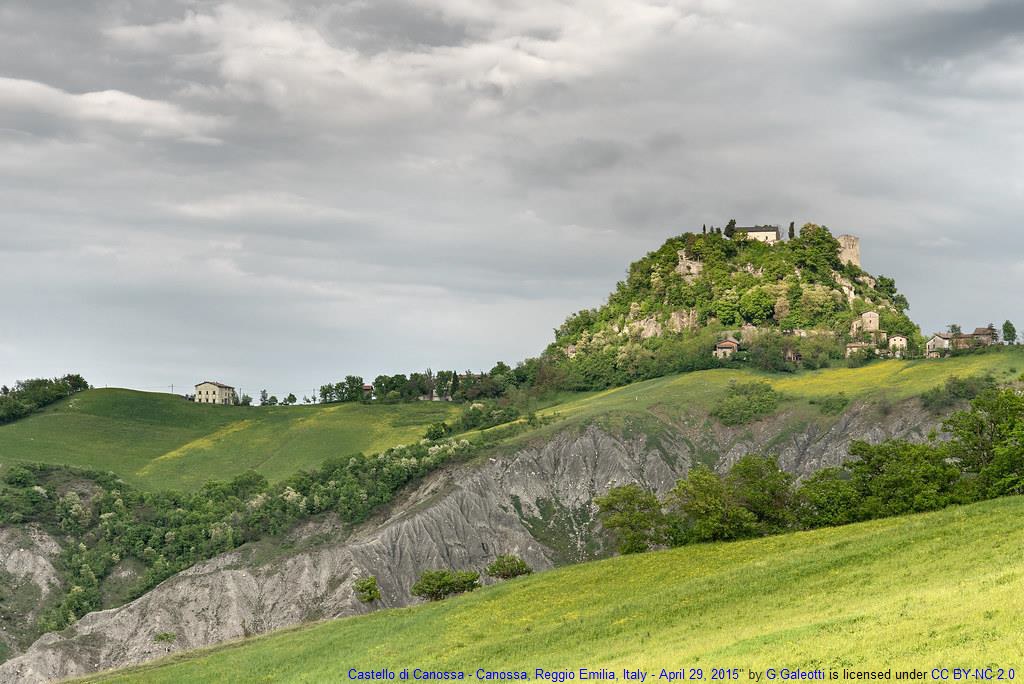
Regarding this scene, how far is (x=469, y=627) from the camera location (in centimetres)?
7825

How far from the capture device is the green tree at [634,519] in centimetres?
10844

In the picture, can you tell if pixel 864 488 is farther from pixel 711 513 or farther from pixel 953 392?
pixel 953 392

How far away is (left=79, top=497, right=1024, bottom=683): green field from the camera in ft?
147

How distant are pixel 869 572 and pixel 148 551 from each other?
137 m

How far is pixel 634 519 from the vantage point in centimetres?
10994

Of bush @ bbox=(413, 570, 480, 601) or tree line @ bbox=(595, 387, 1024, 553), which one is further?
bush @ bbox=(413, 570, 480, 601)

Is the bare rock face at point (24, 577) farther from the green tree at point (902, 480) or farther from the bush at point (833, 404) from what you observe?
the bush at point (833, 404)

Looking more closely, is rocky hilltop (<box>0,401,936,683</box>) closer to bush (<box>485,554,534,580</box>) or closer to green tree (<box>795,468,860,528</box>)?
bush (<box>485,554,534,580</box>)

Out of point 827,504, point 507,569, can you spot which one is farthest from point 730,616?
point 507,569

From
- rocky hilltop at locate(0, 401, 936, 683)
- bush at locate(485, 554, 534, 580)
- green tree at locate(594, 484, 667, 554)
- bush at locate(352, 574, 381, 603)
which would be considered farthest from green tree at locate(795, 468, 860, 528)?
rocky hilltop at locate(0, 401, 936, 683)

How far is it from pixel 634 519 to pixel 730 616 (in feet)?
158

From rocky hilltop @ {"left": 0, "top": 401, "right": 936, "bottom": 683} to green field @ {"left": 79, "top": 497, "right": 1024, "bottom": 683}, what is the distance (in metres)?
42.5

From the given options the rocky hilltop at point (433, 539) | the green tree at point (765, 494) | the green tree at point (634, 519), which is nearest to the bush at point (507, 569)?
the green tree at point (634, 519)

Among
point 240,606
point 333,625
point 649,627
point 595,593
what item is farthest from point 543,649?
point 240,606
